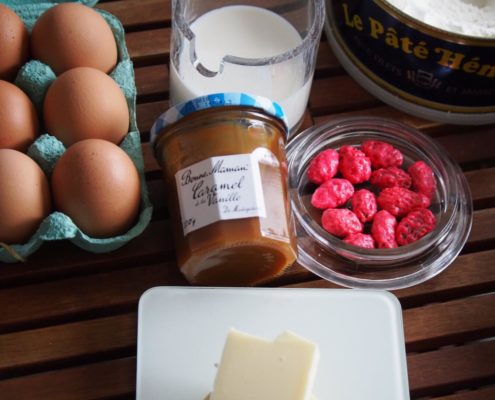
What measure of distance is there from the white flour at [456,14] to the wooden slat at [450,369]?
1.30 ft

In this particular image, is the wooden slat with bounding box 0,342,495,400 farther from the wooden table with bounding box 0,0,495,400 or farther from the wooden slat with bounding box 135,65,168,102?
the wooden slat with bounding box 135,65,168,102

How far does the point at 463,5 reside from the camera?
0.96 m

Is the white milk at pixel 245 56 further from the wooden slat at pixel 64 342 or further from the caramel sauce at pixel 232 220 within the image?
the wooden slat at pixel 64 342

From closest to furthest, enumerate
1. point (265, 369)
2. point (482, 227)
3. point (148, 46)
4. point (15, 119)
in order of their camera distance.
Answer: point (265, 369), point (15, 119), point (482, 227), point (148, 46)

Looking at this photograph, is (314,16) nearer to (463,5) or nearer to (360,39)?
(360,39)

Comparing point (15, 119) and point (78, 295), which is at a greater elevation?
point (15, 119)

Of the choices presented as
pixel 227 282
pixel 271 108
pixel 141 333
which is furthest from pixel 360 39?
pixel 141 333

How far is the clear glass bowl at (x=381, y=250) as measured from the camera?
2.89 ft

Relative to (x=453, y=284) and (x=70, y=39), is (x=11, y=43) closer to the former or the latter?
(x=70, y=39)

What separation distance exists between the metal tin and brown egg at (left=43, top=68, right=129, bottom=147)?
0.35 m

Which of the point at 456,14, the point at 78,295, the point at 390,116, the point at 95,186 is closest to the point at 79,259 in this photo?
the point at 78,295

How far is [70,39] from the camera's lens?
858 millimetres

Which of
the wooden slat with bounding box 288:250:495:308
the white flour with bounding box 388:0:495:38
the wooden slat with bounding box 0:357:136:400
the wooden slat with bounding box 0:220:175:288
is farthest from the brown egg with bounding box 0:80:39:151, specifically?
the white flour with bounding box 388:0:495:38

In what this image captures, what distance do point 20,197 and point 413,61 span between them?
0.52 metres
